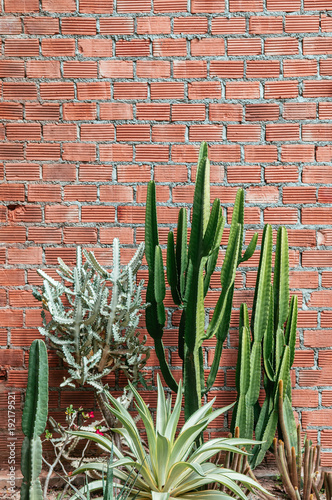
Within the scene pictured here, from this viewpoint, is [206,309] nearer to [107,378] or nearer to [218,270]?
[218,270]

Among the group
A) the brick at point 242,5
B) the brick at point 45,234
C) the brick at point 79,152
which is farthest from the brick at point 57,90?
the brick at point 242,5

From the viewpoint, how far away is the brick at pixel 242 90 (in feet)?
6.88

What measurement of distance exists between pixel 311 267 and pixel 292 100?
34.1 inches

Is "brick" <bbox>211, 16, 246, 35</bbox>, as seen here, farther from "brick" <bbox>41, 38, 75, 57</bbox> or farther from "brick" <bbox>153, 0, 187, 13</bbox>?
"brick" <bbox>41, 38, 75, 57</bbox>

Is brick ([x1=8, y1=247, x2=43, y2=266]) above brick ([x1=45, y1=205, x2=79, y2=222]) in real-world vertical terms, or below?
below

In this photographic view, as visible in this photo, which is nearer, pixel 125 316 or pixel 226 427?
pixel 125 316

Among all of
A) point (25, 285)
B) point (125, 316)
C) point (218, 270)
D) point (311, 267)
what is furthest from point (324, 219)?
point (25, 285)

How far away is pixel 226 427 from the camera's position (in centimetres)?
208

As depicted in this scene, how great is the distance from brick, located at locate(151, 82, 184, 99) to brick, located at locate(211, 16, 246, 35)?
12.7 inches

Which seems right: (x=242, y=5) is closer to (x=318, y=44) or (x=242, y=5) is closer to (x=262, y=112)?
(x=318, y=44)

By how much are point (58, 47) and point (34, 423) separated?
181 centimetres

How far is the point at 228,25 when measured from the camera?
208 centimetres

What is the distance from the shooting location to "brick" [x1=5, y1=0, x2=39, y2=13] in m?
2.09

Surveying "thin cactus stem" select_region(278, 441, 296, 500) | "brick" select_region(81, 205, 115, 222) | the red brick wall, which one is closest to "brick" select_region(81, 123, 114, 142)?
the red brick wall
